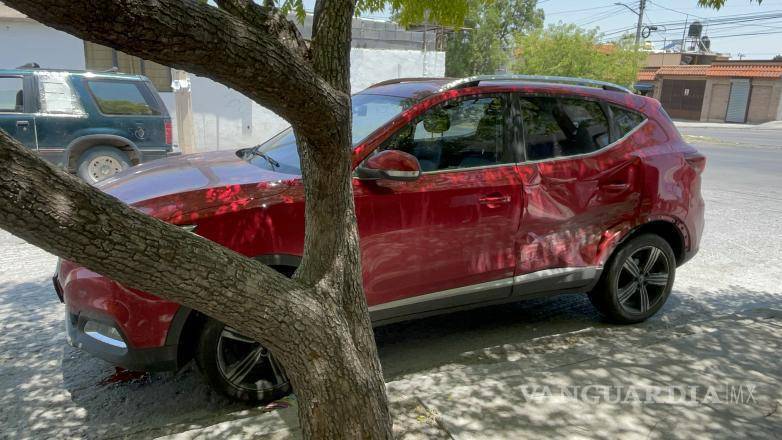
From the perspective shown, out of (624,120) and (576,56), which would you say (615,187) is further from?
(576,56)

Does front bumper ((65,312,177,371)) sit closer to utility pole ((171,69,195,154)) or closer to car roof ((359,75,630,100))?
car roof ((359,75,630,100))

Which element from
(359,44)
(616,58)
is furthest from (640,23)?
(359,44)

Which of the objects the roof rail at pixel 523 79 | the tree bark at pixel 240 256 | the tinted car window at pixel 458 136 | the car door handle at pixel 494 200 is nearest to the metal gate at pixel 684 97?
the roof rail at pixel 523 79

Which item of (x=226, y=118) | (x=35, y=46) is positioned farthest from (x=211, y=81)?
(x=35, y=46)

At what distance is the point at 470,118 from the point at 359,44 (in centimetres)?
1388

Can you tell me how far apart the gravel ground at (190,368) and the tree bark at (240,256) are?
1.38 meters

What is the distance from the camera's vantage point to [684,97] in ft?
148

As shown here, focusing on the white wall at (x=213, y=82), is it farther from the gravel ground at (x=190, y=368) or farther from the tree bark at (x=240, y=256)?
the tree bark at (x=240, y=256)

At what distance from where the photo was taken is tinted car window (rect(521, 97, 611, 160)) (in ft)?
14.8

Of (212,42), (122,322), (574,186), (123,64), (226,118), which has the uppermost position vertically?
(212,42)

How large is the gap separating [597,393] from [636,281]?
162 cm

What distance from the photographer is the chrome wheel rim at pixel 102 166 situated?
29.9 feet

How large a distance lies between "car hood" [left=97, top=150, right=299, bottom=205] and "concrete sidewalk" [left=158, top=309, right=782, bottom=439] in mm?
1333

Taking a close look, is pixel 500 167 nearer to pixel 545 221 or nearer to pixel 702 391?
pixel 545 221
